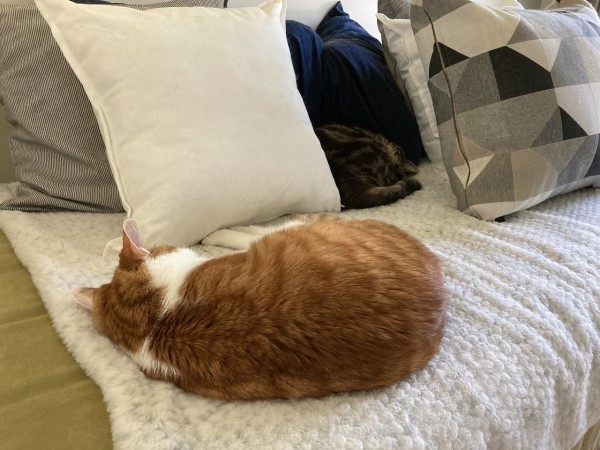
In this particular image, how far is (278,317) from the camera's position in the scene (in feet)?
2.08

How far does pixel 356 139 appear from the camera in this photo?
1.31m

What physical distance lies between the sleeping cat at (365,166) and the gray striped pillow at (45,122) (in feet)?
1.81

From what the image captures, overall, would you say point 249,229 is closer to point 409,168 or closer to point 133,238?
point 133,238

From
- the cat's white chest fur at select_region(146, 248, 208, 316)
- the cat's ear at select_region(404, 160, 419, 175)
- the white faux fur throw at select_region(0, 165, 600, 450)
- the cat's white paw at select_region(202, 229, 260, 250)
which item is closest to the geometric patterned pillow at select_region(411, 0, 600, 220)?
the white faux fur throw at select_region(0, 165, 600, 450)

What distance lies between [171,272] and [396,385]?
14.4 inches

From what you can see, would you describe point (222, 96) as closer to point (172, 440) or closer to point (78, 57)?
point (78, 57)

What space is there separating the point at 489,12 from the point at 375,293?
83 cm

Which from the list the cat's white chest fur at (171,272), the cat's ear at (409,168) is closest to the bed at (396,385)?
the cat's white chest fur at (171,272)

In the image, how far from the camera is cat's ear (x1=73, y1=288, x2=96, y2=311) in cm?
76

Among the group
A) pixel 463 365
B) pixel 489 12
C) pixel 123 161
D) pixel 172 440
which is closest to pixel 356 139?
pixel 489 12

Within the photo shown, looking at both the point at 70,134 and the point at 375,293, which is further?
the point at 70,134

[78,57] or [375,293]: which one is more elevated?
[78,57]

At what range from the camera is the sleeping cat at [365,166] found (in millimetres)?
1203

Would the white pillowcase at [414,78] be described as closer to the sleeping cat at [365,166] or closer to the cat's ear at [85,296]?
the sleeping cat at [365,166]
